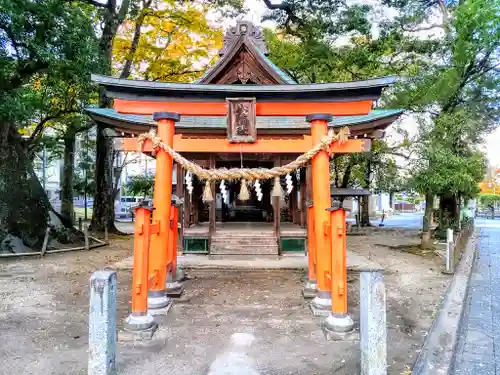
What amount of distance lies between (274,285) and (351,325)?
3.43 m

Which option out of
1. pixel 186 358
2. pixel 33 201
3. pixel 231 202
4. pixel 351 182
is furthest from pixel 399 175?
pixel 186 358

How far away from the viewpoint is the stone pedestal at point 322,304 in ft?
20.8

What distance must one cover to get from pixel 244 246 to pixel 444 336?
665 cm

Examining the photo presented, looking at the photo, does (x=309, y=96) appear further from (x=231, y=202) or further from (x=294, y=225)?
(x=231, y=202)

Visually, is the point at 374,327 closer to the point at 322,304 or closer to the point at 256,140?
the point at 322,304

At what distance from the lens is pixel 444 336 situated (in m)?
5.60

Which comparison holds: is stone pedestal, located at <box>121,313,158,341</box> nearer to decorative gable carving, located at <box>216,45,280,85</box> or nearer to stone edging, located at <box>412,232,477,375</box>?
stone edging, located at <box>412,232,477,375</box>

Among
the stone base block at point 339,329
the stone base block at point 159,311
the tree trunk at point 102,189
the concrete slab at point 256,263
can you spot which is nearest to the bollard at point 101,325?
the stone base block at point 159,311

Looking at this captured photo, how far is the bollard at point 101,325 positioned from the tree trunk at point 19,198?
10.8 meters

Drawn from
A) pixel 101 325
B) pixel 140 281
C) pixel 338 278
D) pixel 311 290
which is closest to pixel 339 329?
pixel 338 278

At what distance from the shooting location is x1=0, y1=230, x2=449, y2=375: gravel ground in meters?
4.55

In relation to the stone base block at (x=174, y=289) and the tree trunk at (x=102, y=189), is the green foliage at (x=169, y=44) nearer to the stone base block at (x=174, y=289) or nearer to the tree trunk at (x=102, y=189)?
the tree trunk at (x=102, y=189)

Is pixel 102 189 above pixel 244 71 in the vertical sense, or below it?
below

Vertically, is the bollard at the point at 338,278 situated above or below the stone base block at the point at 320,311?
above
